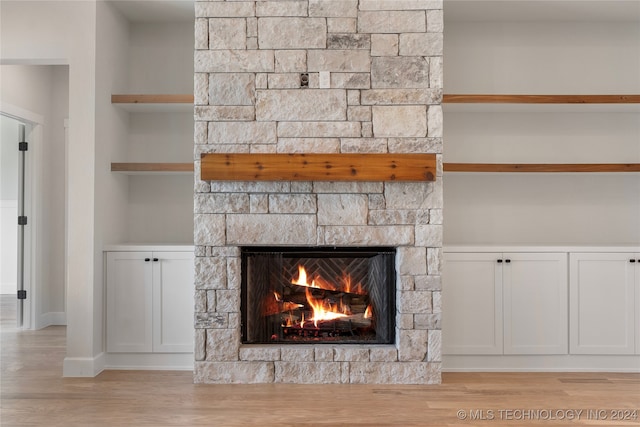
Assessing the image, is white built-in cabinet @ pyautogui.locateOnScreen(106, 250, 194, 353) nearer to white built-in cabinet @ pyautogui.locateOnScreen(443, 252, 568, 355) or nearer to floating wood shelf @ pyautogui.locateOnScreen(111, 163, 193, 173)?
floating wood shelf @ pyautogui.locateOnScreen(111, 163, 193, 173)

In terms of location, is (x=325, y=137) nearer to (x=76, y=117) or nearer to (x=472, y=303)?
(x=472, y=303)

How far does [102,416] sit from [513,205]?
304 centimetres

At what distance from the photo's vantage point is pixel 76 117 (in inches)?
127

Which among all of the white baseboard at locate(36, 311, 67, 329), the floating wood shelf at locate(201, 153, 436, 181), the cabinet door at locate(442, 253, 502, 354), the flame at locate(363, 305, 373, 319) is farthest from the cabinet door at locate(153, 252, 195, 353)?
the white baseboard at locate(36, 311, 67, 329)

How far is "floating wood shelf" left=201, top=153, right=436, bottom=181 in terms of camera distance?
9.70 ft

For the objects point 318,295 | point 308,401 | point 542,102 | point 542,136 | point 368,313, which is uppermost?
point 542,102

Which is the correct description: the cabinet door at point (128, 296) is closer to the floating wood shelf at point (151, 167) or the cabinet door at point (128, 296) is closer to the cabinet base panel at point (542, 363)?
the floating wood shelf at point (151, 167)

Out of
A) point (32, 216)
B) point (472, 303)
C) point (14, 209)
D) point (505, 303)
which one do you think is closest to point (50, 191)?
point (32, 216)

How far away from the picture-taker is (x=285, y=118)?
10.1ft

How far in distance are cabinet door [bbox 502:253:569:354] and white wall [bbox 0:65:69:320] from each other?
13.3 ft

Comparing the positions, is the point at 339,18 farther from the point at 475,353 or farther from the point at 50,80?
the point at 50,80

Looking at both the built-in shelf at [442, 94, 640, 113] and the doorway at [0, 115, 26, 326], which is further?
the doorway at [0, 115, 26, 326]

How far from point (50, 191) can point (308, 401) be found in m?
3.54

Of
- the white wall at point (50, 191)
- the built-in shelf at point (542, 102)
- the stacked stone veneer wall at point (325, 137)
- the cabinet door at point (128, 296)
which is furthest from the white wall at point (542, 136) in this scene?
the white wall at point (50, 191)
